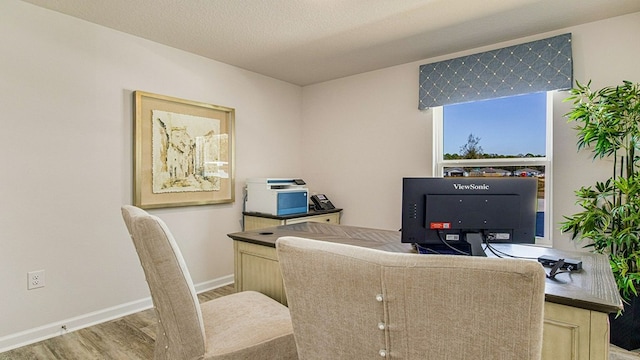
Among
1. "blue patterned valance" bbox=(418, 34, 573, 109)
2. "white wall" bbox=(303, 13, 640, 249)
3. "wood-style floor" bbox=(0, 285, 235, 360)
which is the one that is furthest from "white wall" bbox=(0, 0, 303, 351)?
"blue patterned valance" bbox=(418, 34, 573, 109)

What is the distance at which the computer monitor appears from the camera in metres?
1.56

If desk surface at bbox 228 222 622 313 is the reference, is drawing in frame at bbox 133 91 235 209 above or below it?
above

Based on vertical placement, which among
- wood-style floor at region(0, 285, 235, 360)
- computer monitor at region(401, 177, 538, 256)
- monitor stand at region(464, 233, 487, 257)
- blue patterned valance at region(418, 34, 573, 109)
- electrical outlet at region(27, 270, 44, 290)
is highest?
blue patterned valance at region(418, 34, 573, 109)

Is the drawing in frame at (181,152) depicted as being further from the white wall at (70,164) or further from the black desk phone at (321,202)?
the black desk phone at (321,202)

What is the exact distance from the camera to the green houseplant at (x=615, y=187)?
2.25 meters

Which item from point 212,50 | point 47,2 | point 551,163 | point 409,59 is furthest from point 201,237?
point 551,163

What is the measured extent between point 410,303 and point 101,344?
8.38 ft

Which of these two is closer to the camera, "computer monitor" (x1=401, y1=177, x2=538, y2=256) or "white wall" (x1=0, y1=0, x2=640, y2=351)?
"computer monitor" (x1=401, y1=177, x2=538, y2=256)

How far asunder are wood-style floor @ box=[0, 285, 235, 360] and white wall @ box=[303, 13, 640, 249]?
8.03ft

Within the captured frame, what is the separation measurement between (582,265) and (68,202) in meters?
3.31

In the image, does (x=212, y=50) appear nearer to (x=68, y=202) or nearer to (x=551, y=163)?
(x=68, y=202)

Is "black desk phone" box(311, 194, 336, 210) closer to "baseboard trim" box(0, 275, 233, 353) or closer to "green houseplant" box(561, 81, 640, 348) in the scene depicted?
"baseboard trim" box(0, 275, 233, 353)

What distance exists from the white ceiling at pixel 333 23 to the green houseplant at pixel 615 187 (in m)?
0.67

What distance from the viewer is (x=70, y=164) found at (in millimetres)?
2555
